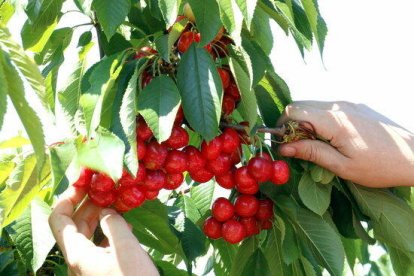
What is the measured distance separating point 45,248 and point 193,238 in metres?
0.44

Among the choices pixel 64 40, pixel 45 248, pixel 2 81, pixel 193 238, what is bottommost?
pixel 193 238

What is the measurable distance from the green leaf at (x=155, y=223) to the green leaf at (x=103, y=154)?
0.43m

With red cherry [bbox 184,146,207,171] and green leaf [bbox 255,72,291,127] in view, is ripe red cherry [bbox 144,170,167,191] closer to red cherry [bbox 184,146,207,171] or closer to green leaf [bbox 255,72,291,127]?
red cherry [bbox 184,146,207,171]

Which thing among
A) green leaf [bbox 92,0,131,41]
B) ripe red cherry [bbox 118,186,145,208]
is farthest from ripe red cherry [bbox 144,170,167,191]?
green leaf [bbox 92,0,131,41]

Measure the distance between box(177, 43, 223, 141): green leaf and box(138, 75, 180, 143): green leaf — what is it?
0.04 m

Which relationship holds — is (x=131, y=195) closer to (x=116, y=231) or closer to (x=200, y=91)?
(x=116, y=231)

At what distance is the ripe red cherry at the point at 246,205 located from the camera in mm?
1841

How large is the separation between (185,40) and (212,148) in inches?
10.5

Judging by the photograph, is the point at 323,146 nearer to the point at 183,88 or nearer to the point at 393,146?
the point at 393,146

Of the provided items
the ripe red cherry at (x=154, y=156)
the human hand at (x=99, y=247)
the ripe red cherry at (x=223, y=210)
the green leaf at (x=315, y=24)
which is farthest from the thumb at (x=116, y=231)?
the green leaf at (x=315, y=24)

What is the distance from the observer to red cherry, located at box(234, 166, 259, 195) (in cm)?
176

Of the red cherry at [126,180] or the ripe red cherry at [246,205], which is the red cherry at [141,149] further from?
the ripe red cherry at [246,205]

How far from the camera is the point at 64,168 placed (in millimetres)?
1454

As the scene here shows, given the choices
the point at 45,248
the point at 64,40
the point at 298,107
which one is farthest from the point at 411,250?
the point at 64,40
